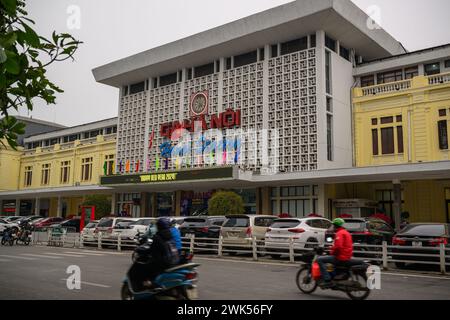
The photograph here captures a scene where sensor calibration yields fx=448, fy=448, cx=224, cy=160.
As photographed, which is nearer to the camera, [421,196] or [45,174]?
[421,196]

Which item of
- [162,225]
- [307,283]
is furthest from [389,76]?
[162,225]

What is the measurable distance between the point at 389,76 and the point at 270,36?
9421 millimetres

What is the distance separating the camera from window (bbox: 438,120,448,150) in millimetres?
28717

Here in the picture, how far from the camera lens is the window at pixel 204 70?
3884 cm

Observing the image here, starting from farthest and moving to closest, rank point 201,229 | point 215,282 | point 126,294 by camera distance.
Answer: point 201,229 → point 215,282 → point 126,294

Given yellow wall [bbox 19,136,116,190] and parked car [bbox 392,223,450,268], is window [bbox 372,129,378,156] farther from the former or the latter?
yellow wall [bbox 19,136,116,190]

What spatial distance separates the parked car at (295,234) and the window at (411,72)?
1982 cm

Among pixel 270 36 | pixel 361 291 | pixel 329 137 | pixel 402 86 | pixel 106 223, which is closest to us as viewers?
pixel 361 291

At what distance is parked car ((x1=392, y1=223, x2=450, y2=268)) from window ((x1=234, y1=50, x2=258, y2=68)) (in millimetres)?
23390

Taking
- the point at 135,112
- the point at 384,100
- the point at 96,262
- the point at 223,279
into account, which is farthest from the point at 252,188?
the point at 223,279

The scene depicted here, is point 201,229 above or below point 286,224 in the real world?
below

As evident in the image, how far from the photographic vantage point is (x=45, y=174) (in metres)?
58.4

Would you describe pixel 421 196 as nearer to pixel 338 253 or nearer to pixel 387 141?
pixel 387 141
